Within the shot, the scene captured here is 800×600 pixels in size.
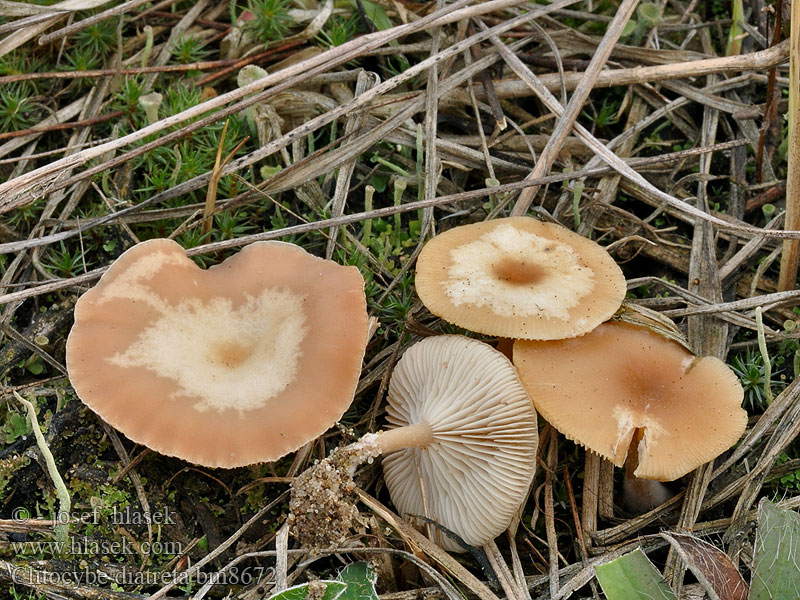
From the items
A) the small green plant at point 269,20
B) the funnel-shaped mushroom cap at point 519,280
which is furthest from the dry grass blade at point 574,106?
the small green plant at point 269,20

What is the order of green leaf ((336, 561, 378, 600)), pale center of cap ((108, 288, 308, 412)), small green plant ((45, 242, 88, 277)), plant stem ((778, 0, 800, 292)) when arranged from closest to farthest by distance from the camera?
1. green leaf ((336, 561, 378, 600))
2. pale center of cap ((108, 288, 308, 412))
3. plant stem ((778, 0, 800, 292))
4. small green plant ((45, 242, 88, 277))

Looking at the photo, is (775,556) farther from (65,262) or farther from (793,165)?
(65,262)

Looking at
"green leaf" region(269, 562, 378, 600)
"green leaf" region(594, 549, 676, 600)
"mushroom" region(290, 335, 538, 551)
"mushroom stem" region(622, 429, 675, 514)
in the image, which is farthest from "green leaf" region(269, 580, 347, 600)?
"mushroom stem" region(622, 429, 675, 514)

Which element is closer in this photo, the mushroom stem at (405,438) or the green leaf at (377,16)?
the mushroom stem at (405,438)

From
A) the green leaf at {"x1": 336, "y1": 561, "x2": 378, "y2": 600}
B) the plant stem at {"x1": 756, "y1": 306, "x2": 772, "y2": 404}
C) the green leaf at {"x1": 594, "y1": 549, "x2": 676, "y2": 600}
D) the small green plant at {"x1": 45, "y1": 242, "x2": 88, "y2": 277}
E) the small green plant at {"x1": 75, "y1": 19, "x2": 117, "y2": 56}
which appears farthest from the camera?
the small green plant at {"x1": 75, "y1": 19, "x2": 117, "y2": 56}

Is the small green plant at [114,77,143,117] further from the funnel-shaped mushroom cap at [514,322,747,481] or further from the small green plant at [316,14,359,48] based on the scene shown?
the funnel-shaped mushroom cap at [514,322,747,481]

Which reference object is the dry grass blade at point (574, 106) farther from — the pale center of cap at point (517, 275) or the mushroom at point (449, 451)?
the mushroom at point (449, 451)
